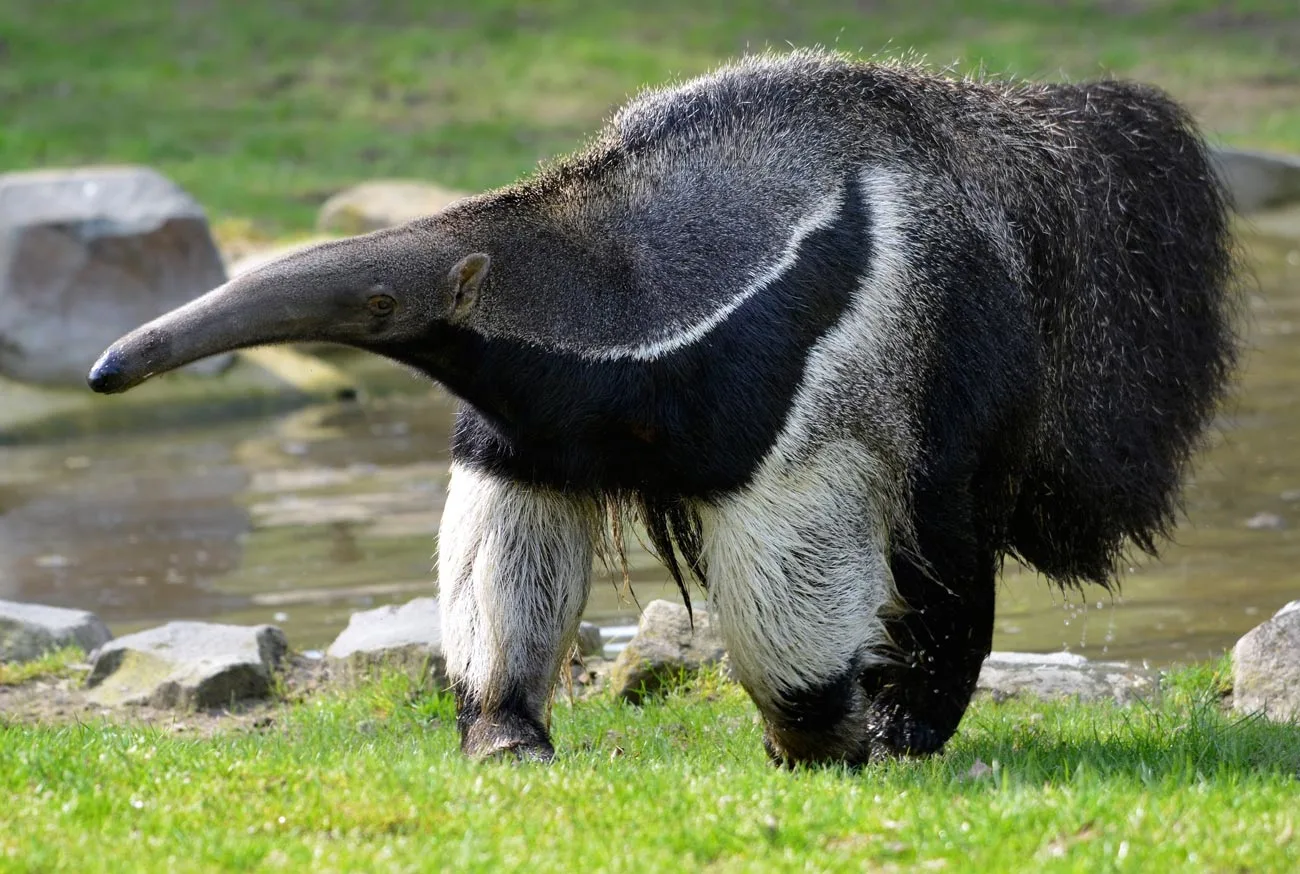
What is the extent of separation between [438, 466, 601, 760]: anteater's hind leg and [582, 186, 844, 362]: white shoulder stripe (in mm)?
589

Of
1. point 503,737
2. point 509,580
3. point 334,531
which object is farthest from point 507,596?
point 334,531

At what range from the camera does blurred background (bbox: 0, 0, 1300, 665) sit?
10.2 m

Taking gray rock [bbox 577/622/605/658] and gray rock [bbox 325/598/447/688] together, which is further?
gray rock [bbox 577/622/605/658]

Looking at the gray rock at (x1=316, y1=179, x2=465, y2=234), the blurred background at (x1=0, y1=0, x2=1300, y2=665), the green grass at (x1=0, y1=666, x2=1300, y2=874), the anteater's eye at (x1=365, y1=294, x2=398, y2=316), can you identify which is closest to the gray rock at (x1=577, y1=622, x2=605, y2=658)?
the blurred background at (x1=0, y1=0, x2=1300, y2=665)

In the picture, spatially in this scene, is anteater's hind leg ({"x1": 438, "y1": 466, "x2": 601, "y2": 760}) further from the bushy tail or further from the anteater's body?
the bushy tail

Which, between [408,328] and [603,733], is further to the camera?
[603,733]

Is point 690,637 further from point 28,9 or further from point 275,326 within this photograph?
point 28,9

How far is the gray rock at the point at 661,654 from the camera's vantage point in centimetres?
785

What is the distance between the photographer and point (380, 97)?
29078mm

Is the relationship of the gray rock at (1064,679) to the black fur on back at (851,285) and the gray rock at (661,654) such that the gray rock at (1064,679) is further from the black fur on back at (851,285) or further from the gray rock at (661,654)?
the gray rock at (661,654)

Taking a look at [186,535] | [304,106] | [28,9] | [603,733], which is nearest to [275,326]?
[603,733]

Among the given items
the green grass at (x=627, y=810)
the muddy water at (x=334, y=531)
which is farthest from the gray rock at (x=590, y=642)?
the green grass at (x=627, y=810)

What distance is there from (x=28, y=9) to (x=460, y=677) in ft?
94.4

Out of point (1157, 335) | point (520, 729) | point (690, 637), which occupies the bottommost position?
point (690, 637)
